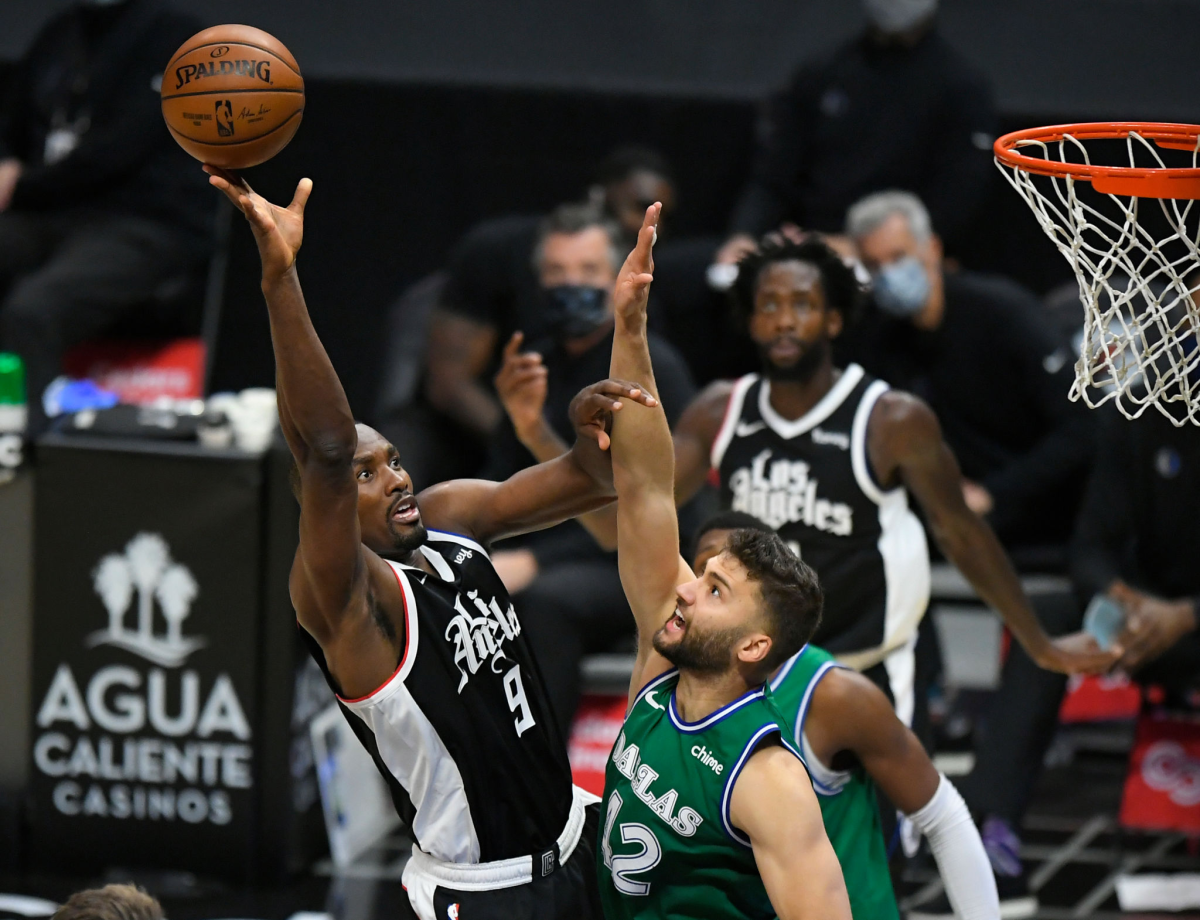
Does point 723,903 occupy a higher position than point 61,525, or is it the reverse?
point 61,525

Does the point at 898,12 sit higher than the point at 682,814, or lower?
higher

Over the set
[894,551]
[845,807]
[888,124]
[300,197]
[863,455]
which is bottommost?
[845,807]

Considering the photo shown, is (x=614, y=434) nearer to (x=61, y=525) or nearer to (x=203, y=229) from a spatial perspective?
(x=61, y=525)

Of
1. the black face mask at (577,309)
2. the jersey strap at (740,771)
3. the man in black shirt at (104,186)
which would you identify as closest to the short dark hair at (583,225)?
the black face mask at (577,309)

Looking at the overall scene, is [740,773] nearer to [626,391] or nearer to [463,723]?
[463,723]

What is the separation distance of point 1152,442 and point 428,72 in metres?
3.73

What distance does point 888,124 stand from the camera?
6.99 m

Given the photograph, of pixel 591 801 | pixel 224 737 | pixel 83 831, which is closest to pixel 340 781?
pixel 224 737

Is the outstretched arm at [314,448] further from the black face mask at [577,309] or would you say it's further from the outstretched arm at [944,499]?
the black face mask at [577,309]

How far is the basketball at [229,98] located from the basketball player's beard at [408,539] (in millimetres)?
714

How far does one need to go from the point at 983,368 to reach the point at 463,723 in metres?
3.45

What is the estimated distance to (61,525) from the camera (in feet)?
18.2

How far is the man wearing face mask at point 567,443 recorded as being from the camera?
18.2 ft

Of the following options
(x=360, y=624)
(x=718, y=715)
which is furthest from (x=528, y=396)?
(x=718, y=715)
